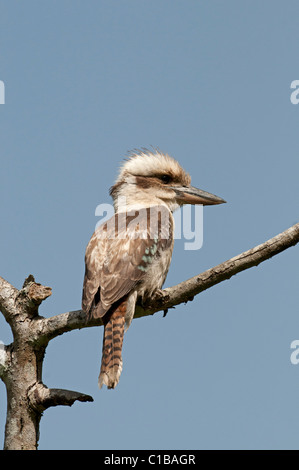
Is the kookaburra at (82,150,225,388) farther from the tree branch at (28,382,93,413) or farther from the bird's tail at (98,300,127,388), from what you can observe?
the tree branch at (28,382,93,413)

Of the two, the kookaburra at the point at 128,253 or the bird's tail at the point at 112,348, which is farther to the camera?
the kookaburra at the point at 128,253

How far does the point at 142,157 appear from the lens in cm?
670

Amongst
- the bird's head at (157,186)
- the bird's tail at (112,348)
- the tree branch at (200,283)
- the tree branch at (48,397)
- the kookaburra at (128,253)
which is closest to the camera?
the tree branch at (200,283)

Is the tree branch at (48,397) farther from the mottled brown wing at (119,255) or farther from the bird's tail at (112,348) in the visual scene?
the mottled brown wing at (119,255)

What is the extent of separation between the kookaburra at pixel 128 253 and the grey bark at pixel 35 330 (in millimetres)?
149

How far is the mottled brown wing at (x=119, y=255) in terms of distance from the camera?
16.3ft

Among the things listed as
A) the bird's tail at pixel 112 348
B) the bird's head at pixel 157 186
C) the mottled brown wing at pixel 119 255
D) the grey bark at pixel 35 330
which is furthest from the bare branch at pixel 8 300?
the bird's head at pixel 157 186

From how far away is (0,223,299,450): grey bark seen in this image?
14.8ft

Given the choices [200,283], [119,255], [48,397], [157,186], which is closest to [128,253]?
[119,255]

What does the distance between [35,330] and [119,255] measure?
76 centimetres

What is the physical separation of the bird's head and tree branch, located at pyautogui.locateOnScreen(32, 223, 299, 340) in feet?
5.04

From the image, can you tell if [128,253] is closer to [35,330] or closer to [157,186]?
[35,330]
